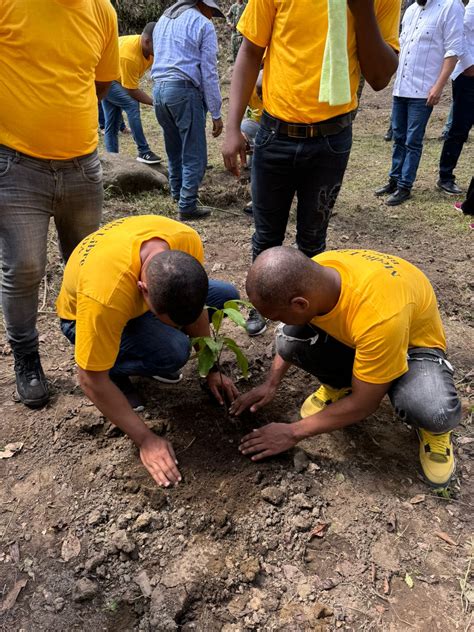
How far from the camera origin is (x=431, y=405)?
1924 mm

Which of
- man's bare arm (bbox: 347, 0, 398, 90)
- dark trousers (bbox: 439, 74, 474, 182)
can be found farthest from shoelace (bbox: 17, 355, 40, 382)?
dark trousers (bbox: 439, 74, 474, 182)

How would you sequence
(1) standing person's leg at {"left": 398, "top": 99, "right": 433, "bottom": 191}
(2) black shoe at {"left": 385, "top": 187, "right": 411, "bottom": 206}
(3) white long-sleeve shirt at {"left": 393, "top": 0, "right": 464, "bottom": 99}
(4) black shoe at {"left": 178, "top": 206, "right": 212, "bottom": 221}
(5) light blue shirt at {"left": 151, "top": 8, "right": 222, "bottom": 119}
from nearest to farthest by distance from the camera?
(5) light blue shirt at {"left": 151, "top": 8, "right": 222, "bottom": 119}, (3) white long-sleeve shirt at {"left": 393, "top": 0, "right": 464, "bottom": 99}, (1) standing person's leg at {"left": 398, "top": 99, "right": 433, "bottom": 191}, (4) black shoe at {"left": 178, "top": 206, "right": 212, "bottom": 221}, (2) black shoe at {"left": 385, "top": 187, "right": 411, "bottom": 206}

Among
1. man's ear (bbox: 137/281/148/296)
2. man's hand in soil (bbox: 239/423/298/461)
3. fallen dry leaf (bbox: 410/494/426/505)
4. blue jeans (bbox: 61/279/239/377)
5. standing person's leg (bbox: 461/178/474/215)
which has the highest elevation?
man's ear (bbox: 137/281/148/296)

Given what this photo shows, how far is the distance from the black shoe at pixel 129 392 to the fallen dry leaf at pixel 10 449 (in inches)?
20.1

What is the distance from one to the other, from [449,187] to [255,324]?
12.4 feet

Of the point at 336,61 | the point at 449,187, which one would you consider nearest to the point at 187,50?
the point at 336,61

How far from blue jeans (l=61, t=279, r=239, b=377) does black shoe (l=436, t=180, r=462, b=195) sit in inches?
174

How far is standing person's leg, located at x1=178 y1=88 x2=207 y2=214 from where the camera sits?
436 centimetres

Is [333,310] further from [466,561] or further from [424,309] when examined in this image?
[466,561]

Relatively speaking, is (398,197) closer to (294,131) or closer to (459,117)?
(459,117)

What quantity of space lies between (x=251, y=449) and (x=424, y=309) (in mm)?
925

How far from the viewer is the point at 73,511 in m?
1.94

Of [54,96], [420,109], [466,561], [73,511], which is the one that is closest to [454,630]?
[466,561]

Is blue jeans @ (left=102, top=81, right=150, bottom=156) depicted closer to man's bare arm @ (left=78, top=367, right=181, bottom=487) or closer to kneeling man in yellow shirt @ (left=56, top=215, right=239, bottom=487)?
kneeling man in yellow shirt @ (left=56, top=215, right=239, bottom=487)
